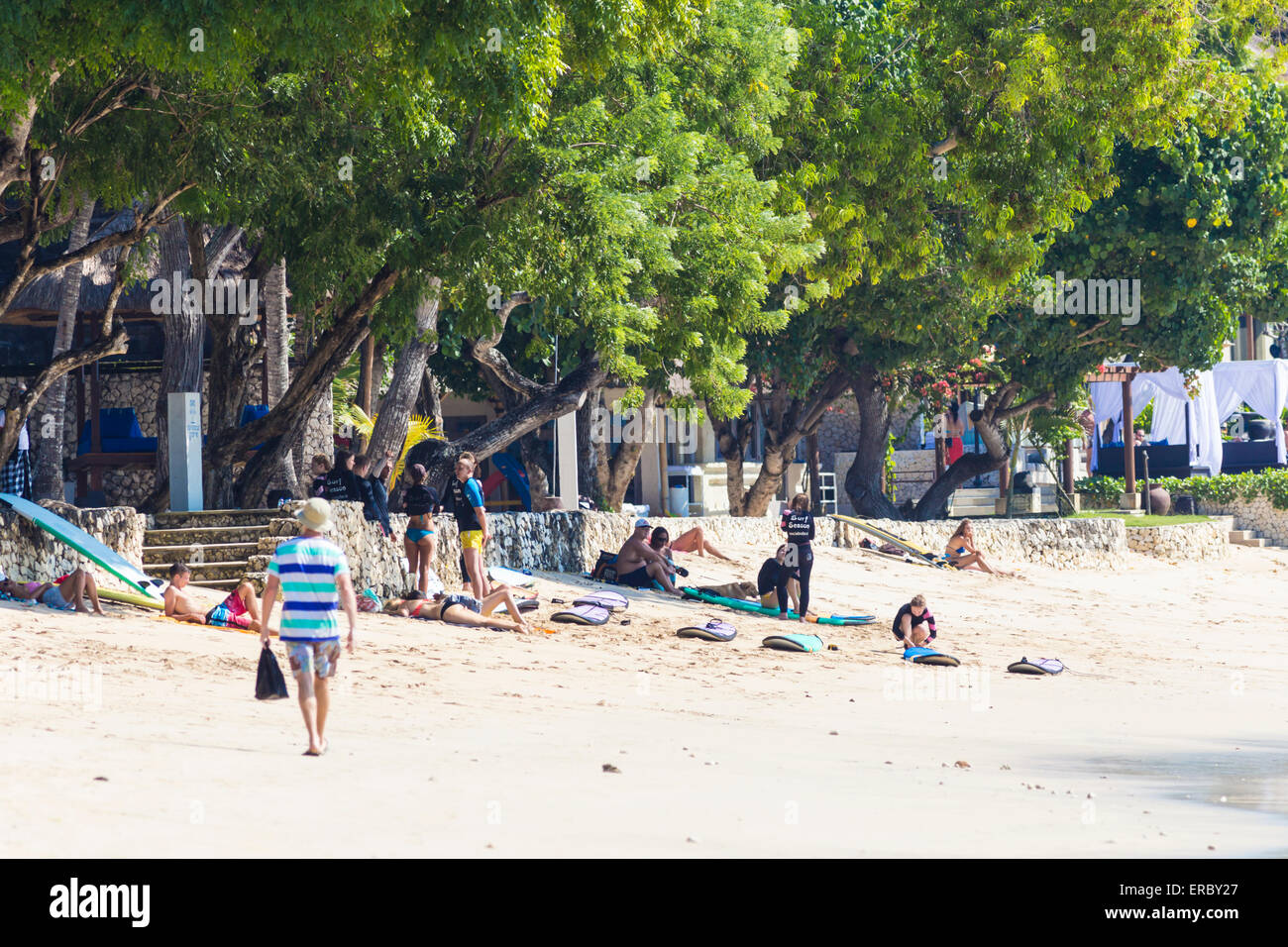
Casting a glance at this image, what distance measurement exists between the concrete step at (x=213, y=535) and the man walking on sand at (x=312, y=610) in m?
7.78

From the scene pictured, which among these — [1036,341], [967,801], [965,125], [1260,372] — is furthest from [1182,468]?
[967,801]

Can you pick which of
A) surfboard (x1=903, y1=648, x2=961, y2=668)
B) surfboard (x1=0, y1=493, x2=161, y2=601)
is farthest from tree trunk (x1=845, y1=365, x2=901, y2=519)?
surfboard (x1=0, y1=493, x2=161, y2=601)

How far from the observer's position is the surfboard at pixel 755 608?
16875 mm

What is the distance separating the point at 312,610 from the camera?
7.86 m

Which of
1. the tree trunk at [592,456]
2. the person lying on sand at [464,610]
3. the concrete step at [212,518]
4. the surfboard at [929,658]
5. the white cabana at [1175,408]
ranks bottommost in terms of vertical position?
the surfboard at [929,658]

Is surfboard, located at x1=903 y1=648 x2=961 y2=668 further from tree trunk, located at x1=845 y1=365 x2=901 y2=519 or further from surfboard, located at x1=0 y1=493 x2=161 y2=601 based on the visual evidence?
tree trunk, located at x1=845 y1=365 x2=901 y2=519

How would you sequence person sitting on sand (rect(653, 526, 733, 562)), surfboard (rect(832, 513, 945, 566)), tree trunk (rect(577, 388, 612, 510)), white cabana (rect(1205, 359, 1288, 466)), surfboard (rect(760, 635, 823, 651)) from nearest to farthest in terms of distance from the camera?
surfboard (rect(760, 635, 823, 651)) → person sitting on sand (rect(653, 526, 733, 562)) → tree trunk (rect(577, 388, 612, 510)) → surfboard (rect(832, 513, 945, 566)) → white cabana (rect(1205, 359, 1288, 466))

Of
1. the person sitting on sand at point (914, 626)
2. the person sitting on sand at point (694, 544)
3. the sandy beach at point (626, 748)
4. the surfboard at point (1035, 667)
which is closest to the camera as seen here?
the sandy beach at point (626, 748)

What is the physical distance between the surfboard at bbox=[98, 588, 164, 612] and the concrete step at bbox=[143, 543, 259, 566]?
1880mm

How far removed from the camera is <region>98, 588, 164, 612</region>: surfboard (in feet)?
42.3

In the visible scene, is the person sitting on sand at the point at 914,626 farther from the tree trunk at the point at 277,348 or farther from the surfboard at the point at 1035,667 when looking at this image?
the tree trunk at the point at 277,348

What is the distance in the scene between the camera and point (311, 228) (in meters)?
14.7

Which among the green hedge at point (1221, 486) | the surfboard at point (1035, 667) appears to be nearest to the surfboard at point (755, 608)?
the surfboard at point (1035, 667)

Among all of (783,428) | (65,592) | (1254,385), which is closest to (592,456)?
(783,428)
